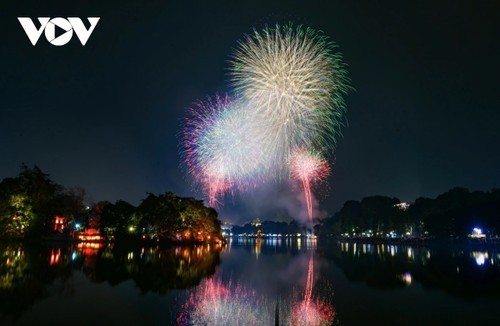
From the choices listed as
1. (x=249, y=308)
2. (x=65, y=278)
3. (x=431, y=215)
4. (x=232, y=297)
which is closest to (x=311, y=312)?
(x=249, y=308)

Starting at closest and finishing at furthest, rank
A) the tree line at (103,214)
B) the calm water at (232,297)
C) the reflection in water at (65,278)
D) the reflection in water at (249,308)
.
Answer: the reflection in water at (249,308) < the calm water at (232,297) < the reflection in water at (65,278) < the tree line at (103,214)

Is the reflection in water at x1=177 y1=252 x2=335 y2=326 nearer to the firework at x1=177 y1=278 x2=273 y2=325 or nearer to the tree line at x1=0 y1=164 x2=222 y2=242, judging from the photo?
the firework at x1=177 y1=278 x2=273 y2=325

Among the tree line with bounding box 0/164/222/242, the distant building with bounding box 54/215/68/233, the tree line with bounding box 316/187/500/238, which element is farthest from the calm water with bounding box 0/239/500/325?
the tree line with bounding box 316/187/500/238

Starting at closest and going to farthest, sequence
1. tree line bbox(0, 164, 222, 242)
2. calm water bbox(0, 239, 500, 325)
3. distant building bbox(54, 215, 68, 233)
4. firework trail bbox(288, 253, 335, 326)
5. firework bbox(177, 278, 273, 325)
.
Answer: firework bbox(177, 278, 273, 325) < firework trail bbox(288, 253, 335, 326) < calm water bbox(0, 239, 500, 325) < tree line bbox(0, 164, 222, 242) < distant building bbox(54, 215, 68, 233)

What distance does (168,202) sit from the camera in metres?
71.8

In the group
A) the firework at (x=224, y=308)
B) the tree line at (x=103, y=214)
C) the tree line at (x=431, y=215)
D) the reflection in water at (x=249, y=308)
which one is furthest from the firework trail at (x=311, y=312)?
the tree line at (x=431, y=215)

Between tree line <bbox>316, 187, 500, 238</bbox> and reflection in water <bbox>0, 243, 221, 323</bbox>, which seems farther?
tree line <bbox>316, 187, 500, 238</bbox>

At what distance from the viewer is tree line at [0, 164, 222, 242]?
58906mm

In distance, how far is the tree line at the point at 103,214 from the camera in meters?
58.9

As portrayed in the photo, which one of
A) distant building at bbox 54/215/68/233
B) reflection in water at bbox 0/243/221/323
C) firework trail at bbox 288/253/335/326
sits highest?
distant building at bbox 54/215/68/233

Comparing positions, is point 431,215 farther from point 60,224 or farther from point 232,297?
point 232,297

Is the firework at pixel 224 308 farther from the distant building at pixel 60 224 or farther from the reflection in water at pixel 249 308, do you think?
the distant building at pixel 60 224

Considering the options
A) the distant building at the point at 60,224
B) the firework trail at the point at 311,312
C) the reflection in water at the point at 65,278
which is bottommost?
the firework trail at the point at 311,312

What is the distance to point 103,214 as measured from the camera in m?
81.7
